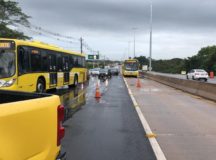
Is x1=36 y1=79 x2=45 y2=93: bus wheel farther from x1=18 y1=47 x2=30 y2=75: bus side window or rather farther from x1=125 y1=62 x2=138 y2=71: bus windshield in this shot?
x1=125 y1=62 x2=138 y2=71: bus windshield

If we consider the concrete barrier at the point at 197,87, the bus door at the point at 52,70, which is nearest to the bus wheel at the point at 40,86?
the bus door at the point at 52,70

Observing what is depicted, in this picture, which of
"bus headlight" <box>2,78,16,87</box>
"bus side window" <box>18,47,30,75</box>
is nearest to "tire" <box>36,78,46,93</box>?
"bus side window" <box>18,47,30,75</box>

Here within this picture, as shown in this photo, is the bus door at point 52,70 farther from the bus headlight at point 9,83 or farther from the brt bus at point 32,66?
the bus headlight at point 9,83

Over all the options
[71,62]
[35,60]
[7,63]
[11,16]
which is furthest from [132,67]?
[7,63]

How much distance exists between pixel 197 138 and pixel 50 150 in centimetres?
724

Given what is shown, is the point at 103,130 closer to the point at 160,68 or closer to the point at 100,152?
the point at 100,152

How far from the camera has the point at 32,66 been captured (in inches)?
880

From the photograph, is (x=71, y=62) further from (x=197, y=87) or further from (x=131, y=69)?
(x=131, y=69)

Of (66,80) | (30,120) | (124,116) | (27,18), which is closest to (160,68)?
(27,18)

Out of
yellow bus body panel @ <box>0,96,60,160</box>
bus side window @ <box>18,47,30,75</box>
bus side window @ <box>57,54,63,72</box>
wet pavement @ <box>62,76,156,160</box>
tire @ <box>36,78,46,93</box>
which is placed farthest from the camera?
bus side window @ <box>57,54,63,72</box>

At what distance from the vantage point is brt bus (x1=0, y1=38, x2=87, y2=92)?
66.0ft

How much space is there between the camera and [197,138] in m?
11.2

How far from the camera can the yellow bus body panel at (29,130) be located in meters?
3.79

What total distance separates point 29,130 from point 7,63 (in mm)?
16419
